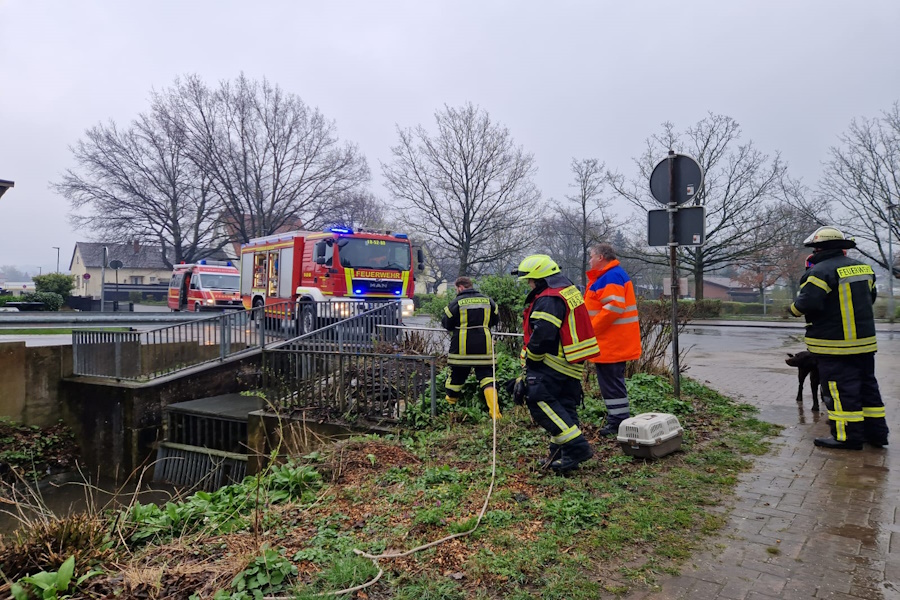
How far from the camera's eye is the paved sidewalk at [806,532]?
9.33 ft

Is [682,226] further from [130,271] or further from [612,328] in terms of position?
[130,271]

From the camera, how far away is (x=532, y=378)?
15.5ft

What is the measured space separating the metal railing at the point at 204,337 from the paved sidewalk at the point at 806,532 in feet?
20.1

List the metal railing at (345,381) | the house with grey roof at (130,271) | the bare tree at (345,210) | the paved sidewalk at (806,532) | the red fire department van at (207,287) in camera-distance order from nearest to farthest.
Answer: the paved sidewalk at (806,532)
the metal railing at (345,381)
the red fire department van at (207,287)
the bare tree at (345,210)
the house with grey roof at (130,271)

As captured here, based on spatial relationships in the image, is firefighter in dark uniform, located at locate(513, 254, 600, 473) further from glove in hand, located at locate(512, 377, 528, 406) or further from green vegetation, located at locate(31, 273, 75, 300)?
green vegetation, located at locate(31, 273, 75, 300)

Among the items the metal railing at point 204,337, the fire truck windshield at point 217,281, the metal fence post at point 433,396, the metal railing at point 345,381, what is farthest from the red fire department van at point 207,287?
the metal fence post at point 433,396

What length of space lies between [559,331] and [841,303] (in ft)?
8.23

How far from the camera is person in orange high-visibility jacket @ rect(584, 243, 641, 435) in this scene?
18.5ft

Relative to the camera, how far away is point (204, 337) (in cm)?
1095

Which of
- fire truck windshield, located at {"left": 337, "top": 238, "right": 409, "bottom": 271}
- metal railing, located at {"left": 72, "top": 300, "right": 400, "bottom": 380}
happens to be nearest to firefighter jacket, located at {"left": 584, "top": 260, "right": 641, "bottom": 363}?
metal railing, located at {"left": 72, "top": 300, "right": 400, "bottom": 380}

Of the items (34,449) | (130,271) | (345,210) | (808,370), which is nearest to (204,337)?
(34,449)

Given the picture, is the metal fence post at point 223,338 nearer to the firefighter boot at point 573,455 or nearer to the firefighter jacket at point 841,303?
the firefighter boot at point 573,455

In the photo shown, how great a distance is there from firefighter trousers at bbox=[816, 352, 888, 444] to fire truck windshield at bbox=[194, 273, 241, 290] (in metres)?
25.1

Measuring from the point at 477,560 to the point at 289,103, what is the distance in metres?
35.2
